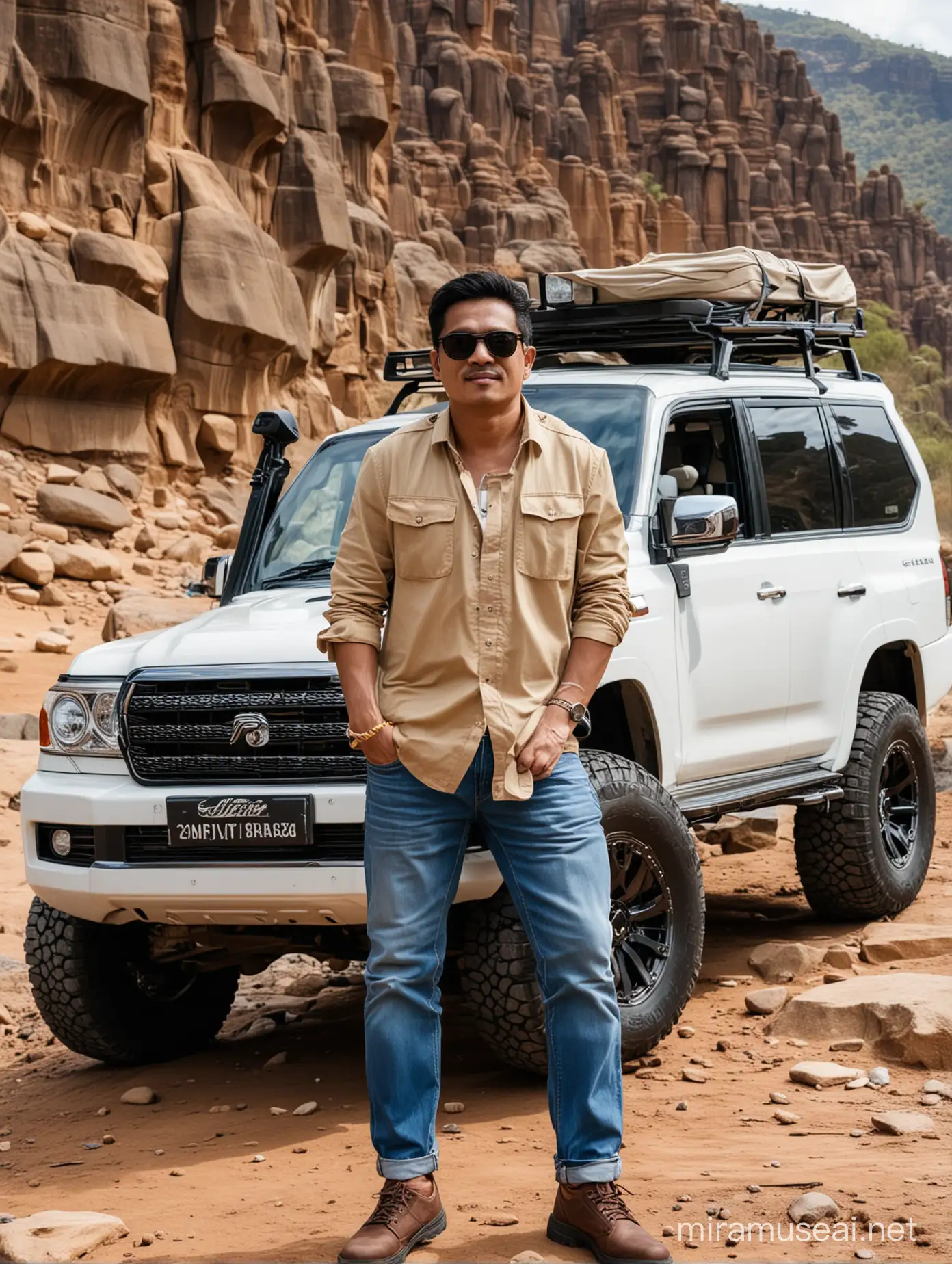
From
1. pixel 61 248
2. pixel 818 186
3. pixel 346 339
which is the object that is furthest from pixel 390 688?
pixel 818 186

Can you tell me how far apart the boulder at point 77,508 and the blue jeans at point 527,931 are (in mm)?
20623

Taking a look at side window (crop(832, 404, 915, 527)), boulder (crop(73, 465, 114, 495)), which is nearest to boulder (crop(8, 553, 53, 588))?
boulder (crop(73, 465, 114, 495))

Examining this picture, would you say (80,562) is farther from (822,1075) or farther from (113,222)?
(822,1075)

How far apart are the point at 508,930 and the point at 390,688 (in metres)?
1.37

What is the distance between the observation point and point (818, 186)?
403ft

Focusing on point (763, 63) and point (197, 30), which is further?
point (763, 63)

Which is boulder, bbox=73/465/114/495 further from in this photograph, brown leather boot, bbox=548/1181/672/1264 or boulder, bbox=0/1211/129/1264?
brown leather boot, bbox=548/1181/672/1264

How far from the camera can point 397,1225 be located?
383 centimetres

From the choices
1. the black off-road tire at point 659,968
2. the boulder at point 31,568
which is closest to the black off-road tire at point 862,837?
the black off-road tire at point 659,968

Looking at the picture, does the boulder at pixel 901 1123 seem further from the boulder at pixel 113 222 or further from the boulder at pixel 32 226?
the boulder at pixel 113 222

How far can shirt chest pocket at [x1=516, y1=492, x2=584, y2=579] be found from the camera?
387cm

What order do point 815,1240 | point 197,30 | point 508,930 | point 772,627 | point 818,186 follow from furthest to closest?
point 818,186, point 197,30, point 772,627, point 508,930, point 815,1240

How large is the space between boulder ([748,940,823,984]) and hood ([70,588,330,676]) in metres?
2.43

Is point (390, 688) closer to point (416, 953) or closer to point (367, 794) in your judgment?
point (367, 794)
